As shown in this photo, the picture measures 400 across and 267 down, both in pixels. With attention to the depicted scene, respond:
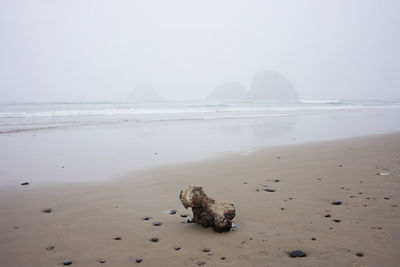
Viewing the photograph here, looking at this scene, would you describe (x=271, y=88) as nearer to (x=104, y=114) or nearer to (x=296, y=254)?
(x=104, y=114)

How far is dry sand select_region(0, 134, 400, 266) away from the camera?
11.9 ft

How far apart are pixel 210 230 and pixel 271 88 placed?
127m

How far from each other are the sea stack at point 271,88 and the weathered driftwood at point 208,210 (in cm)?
11959

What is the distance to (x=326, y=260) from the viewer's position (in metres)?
3.46

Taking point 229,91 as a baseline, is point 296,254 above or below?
below

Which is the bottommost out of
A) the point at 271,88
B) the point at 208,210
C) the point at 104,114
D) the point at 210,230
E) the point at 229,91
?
the point at 104,114

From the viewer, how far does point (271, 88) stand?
414 ft

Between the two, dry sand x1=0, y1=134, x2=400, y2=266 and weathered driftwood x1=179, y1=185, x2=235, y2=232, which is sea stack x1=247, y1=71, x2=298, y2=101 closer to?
dry sand x1=0, y1=134, x2=400, y2=266

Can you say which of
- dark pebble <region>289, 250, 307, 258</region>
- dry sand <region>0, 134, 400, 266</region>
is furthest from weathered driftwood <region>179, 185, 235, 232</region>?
dark pebble <region>289, 250, 307, 258</region>

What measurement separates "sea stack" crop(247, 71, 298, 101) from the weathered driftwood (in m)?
120

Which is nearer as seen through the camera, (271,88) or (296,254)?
(296,254)

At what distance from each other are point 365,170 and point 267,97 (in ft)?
387

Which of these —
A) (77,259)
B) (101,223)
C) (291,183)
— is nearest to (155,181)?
(101,223)

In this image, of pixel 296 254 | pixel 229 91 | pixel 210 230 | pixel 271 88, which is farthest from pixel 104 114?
pixel 229 91
